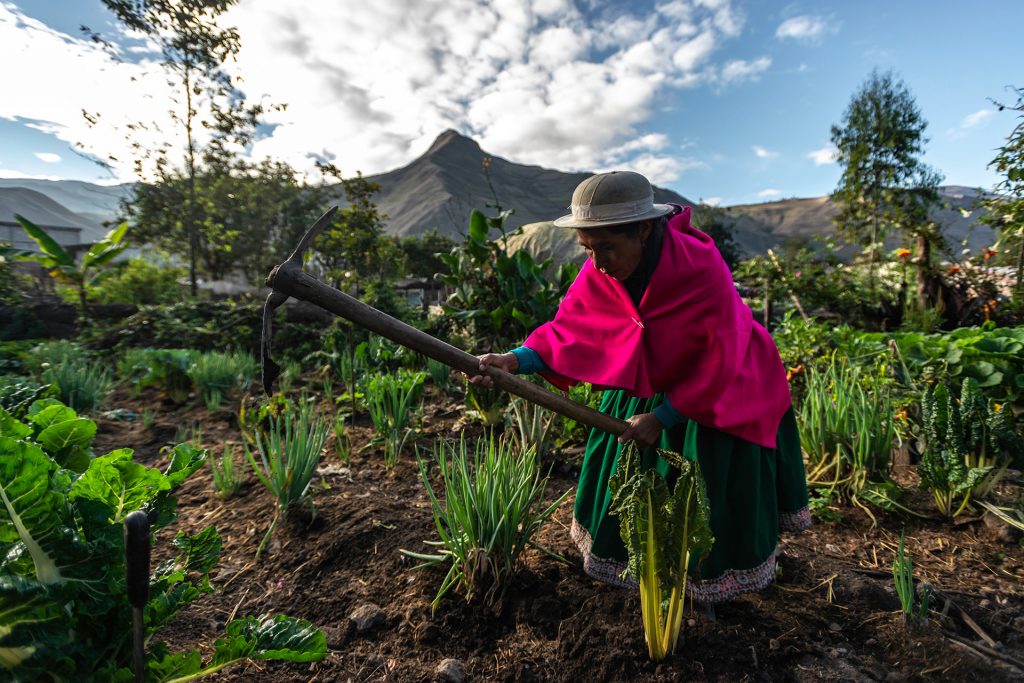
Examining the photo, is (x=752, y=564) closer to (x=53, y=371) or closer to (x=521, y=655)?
(x=521, y=655)

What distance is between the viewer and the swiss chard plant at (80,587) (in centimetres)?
87

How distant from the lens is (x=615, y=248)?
1.49 m

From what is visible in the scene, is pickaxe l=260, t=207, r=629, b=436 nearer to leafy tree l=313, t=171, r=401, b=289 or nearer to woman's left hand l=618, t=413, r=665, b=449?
woman's left hand l=618, t=413, r=665, b=449

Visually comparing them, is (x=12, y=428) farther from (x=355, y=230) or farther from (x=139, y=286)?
(x=139, y=286)

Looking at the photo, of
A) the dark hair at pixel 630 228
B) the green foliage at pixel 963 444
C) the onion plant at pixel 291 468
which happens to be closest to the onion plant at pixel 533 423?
the onion plant at pixel 291 468

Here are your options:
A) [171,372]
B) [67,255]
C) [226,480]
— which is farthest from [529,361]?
[67,255]

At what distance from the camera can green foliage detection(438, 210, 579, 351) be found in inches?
139

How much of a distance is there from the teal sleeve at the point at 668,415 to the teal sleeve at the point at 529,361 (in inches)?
19.2

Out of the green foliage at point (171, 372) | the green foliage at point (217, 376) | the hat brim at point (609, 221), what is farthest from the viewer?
the green foliage at point (171, 372)

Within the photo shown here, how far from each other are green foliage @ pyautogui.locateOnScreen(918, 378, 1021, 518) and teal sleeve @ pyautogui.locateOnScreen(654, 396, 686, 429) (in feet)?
5.40

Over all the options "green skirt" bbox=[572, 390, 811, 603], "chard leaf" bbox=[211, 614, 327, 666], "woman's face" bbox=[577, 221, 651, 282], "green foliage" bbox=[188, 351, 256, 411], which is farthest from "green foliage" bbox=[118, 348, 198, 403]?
"woman's face" bbox=[577, 221, 651, 282]

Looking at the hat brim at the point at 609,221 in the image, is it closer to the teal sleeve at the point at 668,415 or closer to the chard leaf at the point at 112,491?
the teal sleeve at the point at 668,415

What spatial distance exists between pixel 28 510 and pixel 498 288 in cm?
309

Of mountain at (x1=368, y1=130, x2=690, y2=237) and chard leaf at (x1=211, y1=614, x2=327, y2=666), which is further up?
mountain at (x1=368, y1=130, x2=690, y2=237)
